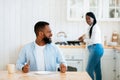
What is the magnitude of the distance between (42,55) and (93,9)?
259 cm

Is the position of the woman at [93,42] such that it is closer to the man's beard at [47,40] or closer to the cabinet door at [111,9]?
the cabinet door at [111,9]

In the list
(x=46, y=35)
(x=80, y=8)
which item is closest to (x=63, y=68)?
(x=46, y=35)

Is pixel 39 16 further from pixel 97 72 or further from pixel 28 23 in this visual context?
pixel 97 72

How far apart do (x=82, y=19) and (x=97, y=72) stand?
1153mm

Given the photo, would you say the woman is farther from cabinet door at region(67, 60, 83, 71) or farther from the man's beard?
the man's beard

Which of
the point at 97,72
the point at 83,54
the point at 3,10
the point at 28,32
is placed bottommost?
the point at 97,72

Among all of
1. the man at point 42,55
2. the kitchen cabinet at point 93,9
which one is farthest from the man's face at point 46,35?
the kitchen cabinet at point 93,9

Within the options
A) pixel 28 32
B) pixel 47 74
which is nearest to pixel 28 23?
pixel 28 32

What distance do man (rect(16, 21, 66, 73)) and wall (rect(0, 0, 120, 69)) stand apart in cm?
250

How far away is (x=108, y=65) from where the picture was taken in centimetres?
521

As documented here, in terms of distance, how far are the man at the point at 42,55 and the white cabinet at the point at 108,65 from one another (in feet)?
7.25

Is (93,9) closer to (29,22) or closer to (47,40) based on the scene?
(29,22)

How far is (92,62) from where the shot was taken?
184 inches

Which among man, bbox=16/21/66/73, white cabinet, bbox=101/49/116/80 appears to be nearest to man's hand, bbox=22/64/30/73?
man, bbox=16/21/66/73
